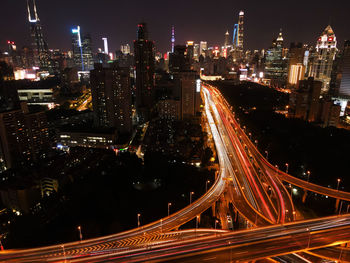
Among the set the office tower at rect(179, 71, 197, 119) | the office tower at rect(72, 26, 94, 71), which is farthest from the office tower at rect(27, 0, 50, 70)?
the office tower at rect(179, 71, 197, 119)

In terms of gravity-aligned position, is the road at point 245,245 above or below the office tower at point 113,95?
below

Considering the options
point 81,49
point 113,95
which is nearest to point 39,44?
point 81,49

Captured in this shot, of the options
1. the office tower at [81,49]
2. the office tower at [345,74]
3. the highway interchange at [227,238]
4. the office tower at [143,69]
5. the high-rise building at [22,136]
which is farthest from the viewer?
the office tower at [81,49]

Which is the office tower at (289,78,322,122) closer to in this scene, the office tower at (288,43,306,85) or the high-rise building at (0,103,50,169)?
the office tower at (288,43,306,85)

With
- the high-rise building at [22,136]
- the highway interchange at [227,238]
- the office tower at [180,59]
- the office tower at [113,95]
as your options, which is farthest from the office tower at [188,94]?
the office tower at [180,59]

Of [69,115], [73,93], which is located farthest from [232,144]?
[73,93]

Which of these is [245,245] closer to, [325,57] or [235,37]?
[325,57]

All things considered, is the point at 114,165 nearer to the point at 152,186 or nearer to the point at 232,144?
the point at 152,186

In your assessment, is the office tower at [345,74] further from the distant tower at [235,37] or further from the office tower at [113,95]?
the distant tower at [235,37]
